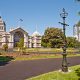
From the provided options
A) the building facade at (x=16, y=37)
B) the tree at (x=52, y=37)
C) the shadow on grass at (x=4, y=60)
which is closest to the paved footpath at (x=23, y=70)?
the shadow on grass at (x=4, y=60)

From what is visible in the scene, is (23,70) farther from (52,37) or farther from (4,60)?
(52,37)

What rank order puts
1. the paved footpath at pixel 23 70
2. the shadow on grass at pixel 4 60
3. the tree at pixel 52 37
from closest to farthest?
1. the paved footpath at pixel 23 70
2. the shadow on grass at pixel 4 60
3. the tree at pixel 52 37

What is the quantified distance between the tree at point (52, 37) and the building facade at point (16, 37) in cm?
1246

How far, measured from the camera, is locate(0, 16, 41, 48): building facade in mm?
124938

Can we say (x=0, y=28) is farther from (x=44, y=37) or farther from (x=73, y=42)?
(x=73, y=42)

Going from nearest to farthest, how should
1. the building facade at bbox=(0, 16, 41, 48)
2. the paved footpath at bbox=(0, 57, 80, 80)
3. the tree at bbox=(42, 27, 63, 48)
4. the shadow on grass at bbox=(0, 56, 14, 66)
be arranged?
the paved footpath at bbox=(0, 57, 80, 80)
the shadow on grass at bbox=(0, 56, 14, 66)
the tree at bbox=(42, 27, 63, 48)
the building facade at bbox=(0, 16, 41, 48)

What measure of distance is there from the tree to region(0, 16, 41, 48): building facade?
1246cm

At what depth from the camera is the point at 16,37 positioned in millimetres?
131250

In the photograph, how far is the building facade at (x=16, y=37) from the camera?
125 m

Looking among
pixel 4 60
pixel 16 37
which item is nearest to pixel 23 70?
pixel 4 60

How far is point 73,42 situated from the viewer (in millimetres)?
135625

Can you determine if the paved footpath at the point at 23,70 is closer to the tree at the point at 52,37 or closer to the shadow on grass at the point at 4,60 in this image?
the shadow on grass at the point at 4,60

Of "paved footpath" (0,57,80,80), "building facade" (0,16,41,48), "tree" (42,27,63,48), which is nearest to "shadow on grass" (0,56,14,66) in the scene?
"paved footpath" (0,57,80,80)

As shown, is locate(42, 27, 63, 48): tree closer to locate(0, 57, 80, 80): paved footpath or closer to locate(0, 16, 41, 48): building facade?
locate(0, 16, 41, 48): building facade
